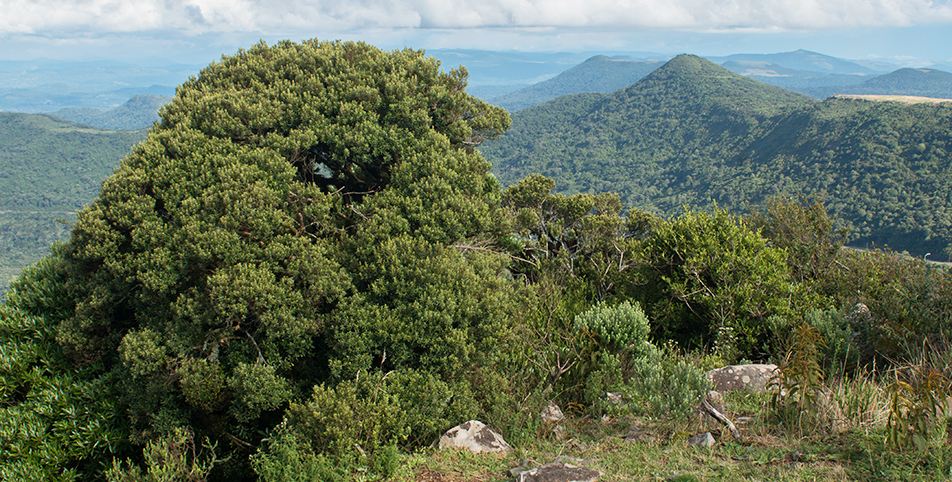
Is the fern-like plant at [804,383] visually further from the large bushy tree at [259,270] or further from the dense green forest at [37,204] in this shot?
the dense green forest at [37,204]

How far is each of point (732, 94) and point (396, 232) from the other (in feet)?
728

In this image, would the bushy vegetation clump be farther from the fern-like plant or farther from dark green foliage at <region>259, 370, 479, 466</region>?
the fern-like plant

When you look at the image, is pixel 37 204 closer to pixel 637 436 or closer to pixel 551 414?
pixel 551 414

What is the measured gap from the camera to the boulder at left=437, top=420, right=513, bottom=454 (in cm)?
675

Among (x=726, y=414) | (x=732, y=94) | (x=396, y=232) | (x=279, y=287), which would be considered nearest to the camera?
(x=726, y=414)

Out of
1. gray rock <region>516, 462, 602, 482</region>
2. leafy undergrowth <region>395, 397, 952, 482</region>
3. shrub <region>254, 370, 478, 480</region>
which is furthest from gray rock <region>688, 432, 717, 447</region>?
shrub <region>254, 370, 478, 480</region>

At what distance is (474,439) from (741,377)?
4197 mm

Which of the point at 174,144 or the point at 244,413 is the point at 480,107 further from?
the point at 244,413

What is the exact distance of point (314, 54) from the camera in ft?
40.4

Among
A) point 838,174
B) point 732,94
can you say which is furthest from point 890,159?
point 732,94

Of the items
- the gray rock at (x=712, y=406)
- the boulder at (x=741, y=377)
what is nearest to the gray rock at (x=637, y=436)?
the gray rock at (x=712, y=406)

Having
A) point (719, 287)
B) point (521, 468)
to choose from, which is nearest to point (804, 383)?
point (521, 468)

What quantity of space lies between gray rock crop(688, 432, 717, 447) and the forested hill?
7570 centimetres

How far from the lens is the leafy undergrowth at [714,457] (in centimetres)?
455
